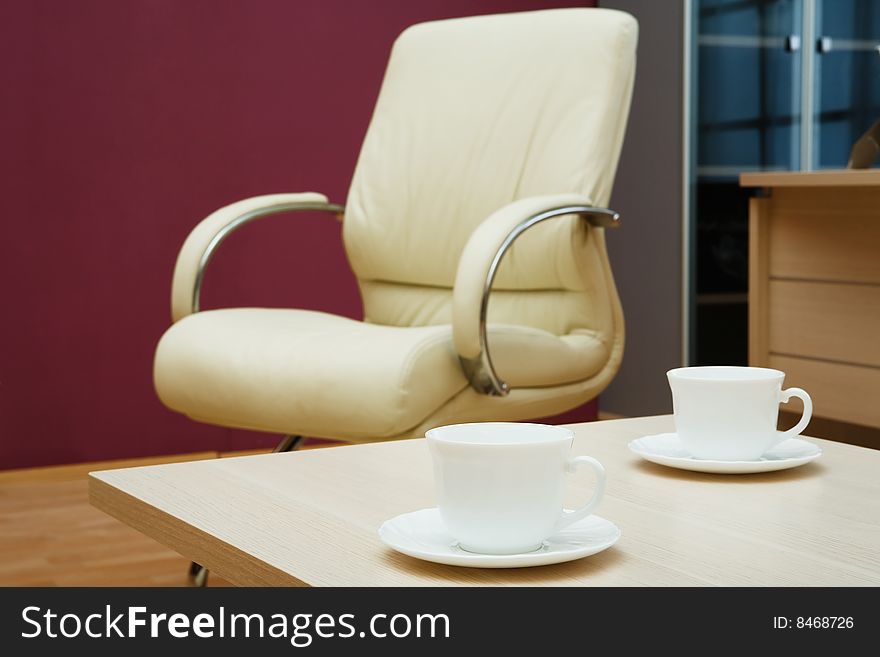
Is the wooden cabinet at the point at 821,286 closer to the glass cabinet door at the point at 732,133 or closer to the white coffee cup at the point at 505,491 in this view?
the glass cabinet door at the point at 732,133

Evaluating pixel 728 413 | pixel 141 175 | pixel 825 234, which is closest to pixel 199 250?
pixel 141 175

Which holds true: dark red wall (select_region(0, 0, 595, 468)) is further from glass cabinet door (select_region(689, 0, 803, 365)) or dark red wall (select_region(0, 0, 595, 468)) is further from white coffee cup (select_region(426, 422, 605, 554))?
white coffee cup (select_region(426, 422, 605, 554))

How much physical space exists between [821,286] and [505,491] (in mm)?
2028

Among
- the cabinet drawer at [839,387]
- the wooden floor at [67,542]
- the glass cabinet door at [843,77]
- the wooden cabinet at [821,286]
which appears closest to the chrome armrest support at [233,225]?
the wooden floor at [67,542]

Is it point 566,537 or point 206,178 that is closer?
point 566,537

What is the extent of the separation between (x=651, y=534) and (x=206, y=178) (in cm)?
271

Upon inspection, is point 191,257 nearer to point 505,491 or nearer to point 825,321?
point 825,321

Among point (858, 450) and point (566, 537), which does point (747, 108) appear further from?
point (566, 537)

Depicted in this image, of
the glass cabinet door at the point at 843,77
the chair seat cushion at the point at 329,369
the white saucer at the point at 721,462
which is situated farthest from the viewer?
the glass cabinet door at the point at 843,77

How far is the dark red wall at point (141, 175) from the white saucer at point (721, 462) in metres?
2.38

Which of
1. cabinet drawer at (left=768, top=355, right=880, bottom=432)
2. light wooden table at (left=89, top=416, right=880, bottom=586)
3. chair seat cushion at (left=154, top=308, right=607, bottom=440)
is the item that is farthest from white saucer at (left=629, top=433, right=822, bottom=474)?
cabinet drawer at (left=768, top=355, right=880, bottom=432)

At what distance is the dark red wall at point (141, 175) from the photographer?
3.07m

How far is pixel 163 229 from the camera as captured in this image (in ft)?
A: 10.6
